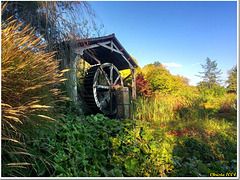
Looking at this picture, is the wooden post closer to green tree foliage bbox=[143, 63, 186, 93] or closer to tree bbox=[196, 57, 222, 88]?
green tree foliage bbox=[143, 63, 186, 93]

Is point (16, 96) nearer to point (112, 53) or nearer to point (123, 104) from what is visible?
point (123, 104)

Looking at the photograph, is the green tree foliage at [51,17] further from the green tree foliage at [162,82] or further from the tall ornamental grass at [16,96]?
the green tree foliage at [162,82]

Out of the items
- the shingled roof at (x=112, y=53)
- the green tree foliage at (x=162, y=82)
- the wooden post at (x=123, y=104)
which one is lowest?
the wooden post at (x=123, y=104)

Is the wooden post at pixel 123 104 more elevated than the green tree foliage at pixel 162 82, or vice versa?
the green tree foliage at pixel 162 82

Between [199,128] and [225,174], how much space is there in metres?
1.70

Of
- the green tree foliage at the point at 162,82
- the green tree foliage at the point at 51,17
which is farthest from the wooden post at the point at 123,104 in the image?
the green tree foliage at the point at 162,82

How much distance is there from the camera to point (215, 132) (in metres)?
3.24

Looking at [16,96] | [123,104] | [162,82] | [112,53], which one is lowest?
[123,104]

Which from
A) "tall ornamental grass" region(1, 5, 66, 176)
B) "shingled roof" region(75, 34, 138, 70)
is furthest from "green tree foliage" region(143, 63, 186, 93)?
"tall ornamental grass" region(1, 5, 66, 176)

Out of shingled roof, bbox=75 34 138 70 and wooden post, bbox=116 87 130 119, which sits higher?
shingled roof, bbox=75 34 138 70

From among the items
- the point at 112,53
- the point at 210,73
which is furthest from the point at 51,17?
the point at 210,73

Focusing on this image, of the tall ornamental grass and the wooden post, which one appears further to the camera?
the wooden post

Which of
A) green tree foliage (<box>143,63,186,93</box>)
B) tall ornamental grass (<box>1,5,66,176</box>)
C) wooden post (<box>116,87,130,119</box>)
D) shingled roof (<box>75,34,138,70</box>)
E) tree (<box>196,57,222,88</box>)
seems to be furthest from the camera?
tree (<box>196,57,222,88</box>)

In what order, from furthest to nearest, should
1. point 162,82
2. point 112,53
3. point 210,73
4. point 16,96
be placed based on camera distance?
1. point 210,73
2. point 162,82
3. point 112,53
4. point 16,96
